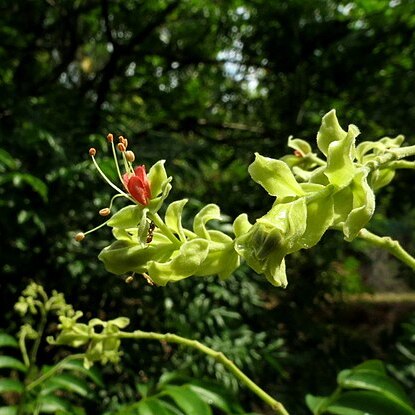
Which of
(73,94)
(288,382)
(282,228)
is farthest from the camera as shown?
(73,94)

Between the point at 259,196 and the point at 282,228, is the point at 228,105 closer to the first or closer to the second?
the point at 259,196

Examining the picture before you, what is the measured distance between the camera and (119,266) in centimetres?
68

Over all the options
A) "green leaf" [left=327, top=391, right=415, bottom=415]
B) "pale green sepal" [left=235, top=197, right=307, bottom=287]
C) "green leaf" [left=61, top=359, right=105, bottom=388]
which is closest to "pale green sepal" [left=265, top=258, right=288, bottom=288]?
"pale green sepal" [left=235, top=197, right=307, bottom=287]

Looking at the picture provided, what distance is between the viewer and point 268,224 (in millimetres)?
595

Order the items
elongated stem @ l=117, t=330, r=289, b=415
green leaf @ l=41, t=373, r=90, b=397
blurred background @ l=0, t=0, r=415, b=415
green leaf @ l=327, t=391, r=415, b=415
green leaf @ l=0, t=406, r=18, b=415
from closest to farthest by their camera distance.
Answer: elongated stem @ l=117, t=330, r=289, b=415
green leaf @ l=327, t=391, r=415, b=415
green leaf @ l=0, t=406, r=18, b=415
green leaf @ l=41, t=373, r=90, b=397
blurred background @ l=0, t=0, r=415, b=415

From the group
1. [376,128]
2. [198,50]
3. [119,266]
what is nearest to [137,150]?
[376,128]

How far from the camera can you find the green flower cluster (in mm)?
603

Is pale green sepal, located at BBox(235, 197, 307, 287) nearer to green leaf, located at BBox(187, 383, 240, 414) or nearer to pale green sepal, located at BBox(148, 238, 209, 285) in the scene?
pale green sepal, located at BBox(148, 238, 209, 285)

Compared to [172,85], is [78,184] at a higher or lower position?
lower

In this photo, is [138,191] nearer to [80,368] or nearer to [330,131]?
[330,131]

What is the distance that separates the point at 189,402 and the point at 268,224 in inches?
32.1

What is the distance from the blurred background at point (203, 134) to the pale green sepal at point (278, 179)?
1.27 m

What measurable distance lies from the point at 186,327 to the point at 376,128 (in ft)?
4.51

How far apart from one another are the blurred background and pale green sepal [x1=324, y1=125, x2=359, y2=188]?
1.30 metres
